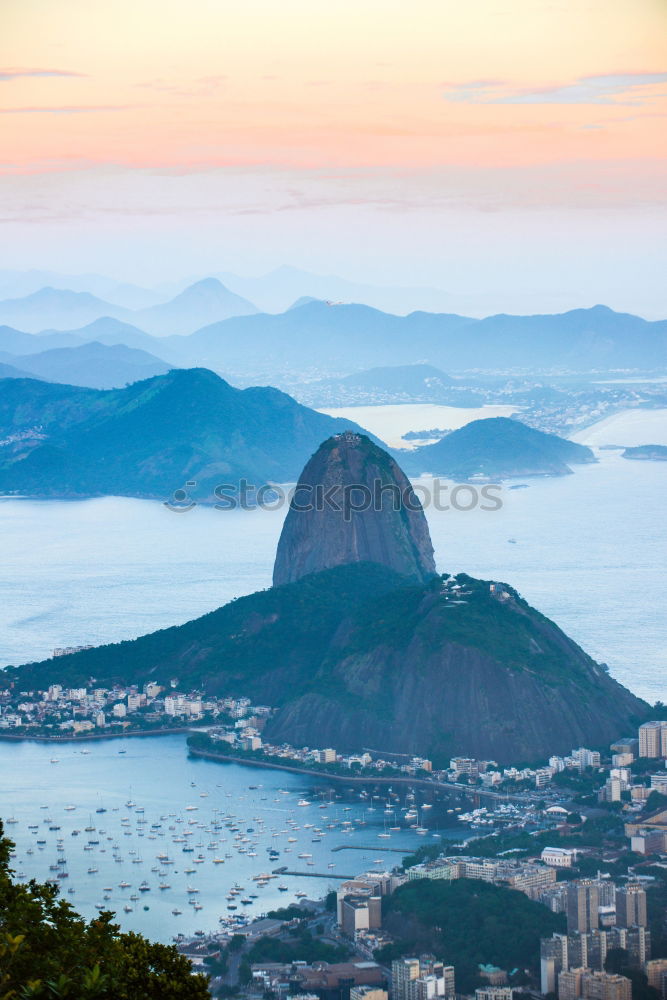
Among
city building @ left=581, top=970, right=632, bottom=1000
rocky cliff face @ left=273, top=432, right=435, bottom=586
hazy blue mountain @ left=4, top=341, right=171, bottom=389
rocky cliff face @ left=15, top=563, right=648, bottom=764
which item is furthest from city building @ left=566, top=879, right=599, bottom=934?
hazy blue mountain @ left=4, top=341, right=171, bottom=389

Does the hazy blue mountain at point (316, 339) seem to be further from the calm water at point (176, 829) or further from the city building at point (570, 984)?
the city building at point (570, 984)

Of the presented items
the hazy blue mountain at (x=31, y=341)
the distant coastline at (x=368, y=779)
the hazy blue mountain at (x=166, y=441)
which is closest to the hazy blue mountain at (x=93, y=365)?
the hazy blue mountain at (x=31, y=341)

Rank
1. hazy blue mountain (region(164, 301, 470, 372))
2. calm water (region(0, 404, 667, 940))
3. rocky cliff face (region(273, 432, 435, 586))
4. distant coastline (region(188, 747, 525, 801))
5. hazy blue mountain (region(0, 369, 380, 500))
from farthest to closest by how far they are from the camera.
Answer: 1. hazy blue mountain (region(164, 301, 470, 372))
2. hazy blue mountain (region(0, 369, 380, 500))
3. rocky cliff face (region(273, 432, 435, 586))
4. distant coastline (region(188, 747, 525, 801))
5. calm water (region(0, 404, 667, 940))

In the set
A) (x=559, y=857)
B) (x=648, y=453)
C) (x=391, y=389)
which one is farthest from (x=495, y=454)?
(x=559, y=857)

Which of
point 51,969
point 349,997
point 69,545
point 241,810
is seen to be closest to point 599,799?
point 241,810

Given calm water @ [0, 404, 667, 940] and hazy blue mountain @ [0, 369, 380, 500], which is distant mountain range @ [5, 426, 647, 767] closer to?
calm water @ [0, 404, 667, 940]

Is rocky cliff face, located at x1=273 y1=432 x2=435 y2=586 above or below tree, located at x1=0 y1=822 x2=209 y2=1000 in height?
above

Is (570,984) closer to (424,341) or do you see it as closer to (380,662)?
(380,662)
